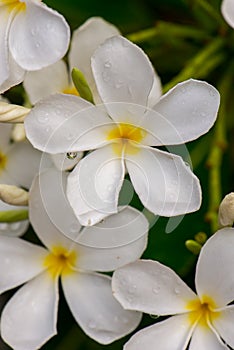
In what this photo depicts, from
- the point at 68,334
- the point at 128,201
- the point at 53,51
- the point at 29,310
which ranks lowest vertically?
the point at 68,334

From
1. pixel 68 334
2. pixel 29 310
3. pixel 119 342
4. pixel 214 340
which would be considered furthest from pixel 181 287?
pixel 68 334

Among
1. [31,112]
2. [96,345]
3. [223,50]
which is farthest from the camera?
[96,345]

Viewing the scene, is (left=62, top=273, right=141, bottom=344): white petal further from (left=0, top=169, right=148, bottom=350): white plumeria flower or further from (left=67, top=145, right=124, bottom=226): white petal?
(left=67, top=145, right=124, bottom=226): white petal

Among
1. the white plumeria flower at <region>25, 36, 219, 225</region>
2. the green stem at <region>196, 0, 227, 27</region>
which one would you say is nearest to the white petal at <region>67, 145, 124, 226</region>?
the white plumeria flower at <region>25, 36, 219, 225</region>

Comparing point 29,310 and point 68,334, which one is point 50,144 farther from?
point 68,334

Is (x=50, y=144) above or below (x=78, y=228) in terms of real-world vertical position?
above

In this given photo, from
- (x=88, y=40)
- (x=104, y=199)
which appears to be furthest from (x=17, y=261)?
(x=88, y=40)
